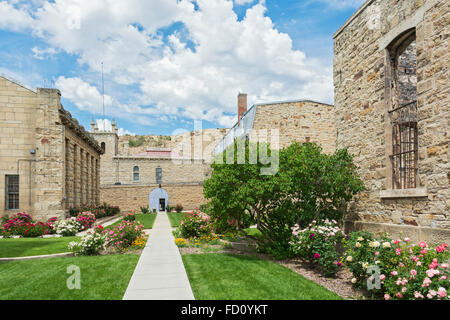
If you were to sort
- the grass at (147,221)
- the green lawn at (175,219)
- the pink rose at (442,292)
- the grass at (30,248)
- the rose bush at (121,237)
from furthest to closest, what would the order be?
1. the green lawn at (175,219)
2. the grass at (147,221)
3. the rose bush at (121,237)
4. the grass at (30,248)
5. the pink rose at (442,292)

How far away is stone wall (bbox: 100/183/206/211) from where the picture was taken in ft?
134

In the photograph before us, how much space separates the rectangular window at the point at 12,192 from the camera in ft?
54.9

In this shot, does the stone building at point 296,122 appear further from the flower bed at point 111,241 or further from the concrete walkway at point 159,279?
the concrete walkway at point 159,279

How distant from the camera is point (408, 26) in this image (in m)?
7.06

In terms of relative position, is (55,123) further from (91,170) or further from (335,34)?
(335,34)

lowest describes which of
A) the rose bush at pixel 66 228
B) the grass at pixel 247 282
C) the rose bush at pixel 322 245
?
the rose bush at pixel 66 228

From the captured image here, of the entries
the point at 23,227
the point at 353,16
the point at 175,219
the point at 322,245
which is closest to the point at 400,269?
the point at 322,245

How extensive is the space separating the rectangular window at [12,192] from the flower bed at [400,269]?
16.9 metres

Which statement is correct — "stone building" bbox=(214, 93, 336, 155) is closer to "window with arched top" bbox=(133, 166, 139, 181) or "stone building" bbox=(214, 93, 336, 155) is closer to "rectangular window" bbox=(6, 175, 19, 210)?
"rectangular window" bbox=(6, 175, 19, 210)

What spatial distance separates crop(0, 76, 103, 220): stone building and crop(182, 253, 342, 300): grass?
36.6ft

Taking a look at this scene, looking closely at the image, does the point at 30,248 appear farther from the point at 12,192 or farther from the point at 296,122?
the point at 296,122

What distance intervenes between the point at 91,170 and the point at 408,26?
26.3 m

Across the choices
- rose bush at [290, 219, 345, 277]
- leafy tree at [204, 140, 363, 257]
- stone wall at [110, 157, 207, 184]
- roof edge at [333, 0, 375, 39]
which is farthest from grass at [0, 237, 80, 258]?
stone wall at [110, 157, 207, 184]

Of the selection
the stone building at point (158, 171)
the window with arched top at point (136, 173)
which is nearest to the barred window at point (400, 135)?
the stone building at point (158, 171)
